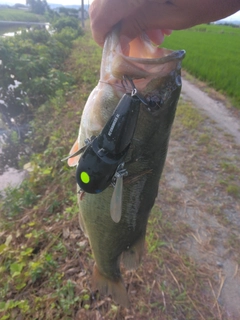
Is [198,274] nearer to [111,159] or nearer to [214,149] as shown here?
[111,159]

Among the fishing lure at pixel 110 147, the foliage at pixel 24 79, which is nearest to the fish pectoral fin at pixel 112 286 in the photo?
the fishing lure at pixel 110 147

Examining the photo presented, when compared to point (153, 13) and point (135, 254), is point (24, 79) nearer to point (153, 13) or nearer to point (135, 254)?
point (135, 254)

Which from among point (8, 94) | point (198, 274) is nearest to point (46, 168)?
point (198, 274)

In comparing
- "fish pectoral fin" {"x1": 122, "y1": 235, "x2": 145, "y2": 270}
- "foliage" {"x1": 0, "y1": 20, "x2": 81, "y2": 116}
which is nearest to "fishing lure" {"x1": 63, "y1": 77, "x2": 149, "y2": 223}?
"fish pectoral fin" {"x1": 122, "y1": 235, "x2": 145, "y2": 270}

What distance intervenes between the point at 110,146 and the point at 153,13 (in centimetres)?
63

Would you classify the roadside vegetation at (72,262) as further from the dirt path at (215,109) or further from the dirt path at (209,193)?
the dirt path at (215,109)

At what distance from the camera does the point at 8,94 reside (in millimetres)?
7480

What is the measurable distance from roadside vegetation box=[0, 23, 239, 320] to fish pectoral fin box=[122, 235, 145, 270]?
88cm

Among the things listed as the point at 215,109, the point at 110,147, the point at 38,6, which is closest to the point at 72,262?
the point at 110,147

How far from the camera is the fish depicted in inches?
48.2

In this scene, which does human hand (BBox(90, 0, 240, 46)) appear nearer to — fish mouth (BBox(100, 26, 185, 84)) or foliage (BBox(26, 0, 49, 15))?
fish mouth (BBox(100, 26, 185, 84))

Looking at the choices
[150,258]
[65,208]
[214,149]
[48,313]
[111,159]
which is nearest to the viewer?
[111,159]

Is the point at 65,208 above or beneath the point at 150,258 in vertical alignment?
above

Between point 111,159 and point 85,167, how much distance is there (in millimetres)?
130
